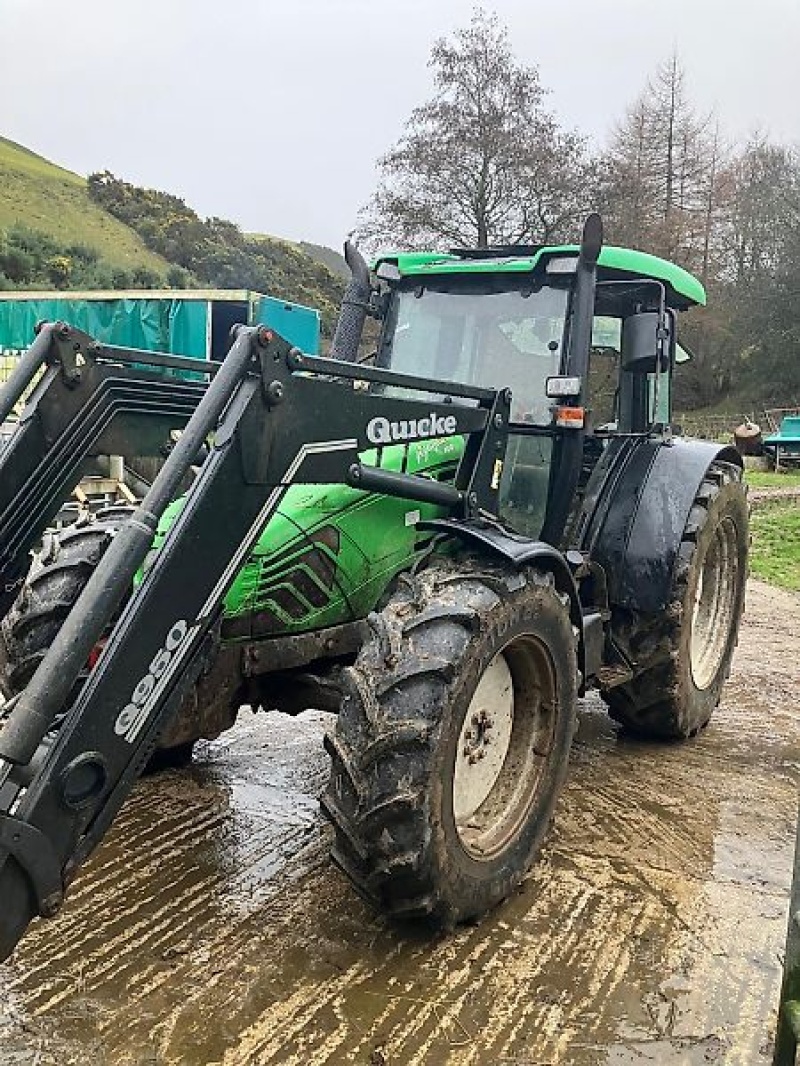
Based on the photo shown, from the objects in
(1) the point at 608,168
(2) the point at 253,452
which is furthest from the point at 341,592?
(1) the point at 608,168

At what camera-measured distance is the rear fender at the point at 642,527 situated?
4844 millimetres

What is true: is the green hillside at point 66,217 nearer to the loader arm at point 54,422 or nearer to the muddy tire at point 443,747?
the loader arm at point 54,422

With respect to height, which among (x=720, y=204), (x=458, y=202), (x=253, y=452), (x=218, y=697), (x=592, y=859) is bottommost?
(x=592, y=859)

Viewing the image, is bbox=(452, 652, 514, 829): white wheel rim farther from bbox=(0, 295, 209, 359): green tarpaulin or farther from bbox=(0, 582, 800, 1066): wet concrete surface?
bbox=(0, 295, 209, 359): green tarpaulin

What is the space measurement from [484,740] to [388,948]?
0.74 meters

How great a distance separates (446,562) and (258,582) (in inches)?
26.1

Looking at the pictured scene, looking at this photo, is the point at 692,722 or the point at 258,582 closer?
the point at 258,582

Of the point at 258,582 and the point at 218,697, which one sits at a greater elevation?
the point at 258,582

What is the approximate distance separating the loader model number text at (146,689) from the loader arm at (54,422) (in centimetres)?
101

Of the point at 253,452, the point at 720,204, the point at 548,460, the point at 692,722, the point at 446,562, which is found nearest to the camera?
the point at 253,452

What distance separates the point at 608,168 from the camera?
24.8m

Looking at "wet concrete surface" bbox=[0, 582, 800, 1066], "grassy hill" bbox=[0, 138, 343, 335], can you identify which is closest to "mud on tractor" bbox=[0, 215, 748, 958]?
"wet concrete surface" bbox=[0, 582, 800, 1066]

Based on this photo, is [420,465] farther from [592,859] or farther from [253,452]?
[592,859]

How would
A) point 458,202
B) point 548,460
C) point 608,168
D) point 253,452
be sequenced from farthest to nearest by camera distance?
1. point 608,168
2. point 458,202
3. point 548,460
4. point 253,452
